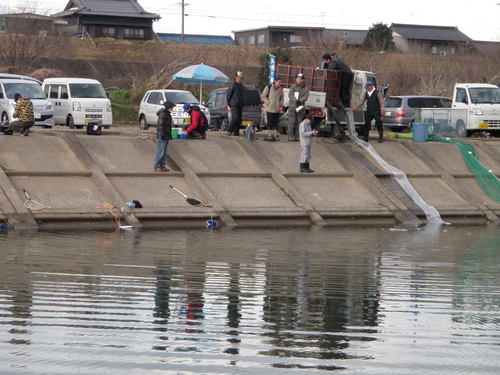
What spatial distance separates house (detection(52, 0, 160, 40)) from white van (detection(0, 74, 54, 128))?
1274 inches

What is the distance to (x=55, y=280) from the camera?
11969mm

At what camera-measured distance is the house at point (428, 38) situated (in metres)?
74.1

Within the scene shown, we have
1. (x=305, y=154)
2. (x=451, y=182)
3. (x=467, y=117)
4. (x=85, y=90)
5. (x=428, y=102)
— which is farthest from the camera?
(x=428, y=102)

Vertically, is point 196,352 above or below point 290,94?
below

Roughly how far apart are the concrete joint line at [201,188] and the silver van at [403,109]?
1555 centimetres

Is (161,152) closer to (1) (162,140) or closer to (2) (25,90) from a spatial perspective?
(1) (162,140)

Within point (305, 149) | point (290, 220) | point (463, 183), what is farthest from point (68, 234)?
point (463, 183)

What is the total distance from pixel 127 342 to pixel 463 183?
17080 mm

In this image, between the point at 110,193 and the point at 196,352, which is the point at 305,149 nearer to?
the point at 110,193

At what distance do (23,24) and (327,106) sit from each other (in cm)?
3170

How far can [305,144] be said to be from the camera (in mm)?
22406

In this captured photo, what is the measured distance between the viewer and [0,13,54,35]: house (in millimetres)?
51781

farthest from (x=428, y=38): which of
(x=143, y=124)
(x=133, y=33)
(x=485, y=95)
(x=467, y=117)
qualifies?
(x=143, y=124)

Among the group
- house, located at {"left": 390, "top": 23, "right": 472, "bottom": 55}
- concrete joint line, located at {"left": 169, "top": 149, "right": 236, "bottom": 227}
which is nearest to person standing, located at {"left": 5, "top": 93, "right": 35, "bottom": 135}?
concrete joint line, located at {"left": 169, "top": 149, "right": 236, "bottom": 227}
